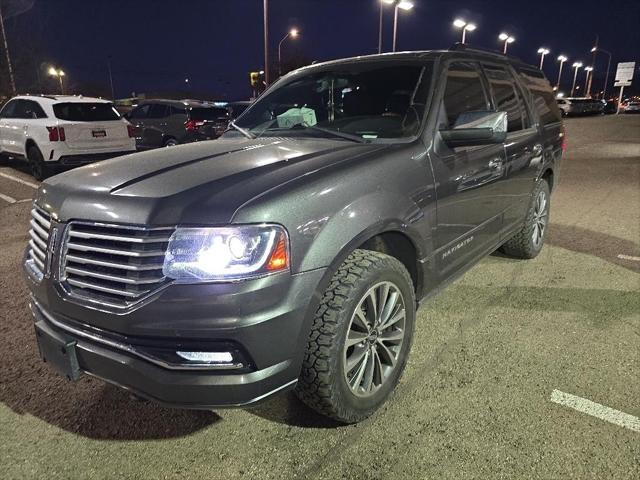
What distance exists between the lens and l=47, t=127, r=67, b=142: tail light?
8.99 metres

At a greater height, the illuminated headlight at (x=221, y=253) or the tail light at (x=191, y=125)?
the illuminated headlight at (x=221, y=253)

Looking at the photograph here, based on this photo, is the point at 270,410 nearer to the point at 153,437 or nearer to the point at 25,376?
the point at 153,437

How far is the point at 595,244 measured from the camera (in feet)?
17.6

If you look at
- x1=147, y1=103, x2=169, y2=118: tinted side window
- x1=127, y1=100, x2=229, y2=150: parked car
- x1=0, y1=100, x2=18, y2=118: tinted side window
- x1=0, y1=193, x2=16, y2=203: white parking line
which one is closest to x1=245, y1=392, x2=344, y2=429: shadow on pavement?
x1=0, y1=193, x2=16, y2=203: white parking line

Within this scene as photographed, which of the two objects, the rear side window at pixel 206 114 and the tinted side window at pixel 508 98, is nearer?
the tinted side window at pixel 508 98

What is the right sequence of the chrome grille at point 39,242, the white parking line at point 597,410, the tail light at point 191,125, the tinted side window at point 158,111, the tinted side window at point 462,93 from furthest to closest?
the tinted side window at point 158,111, the tail light at point 191,125, the tinted side window at point 462,93, the white parking line at point 597,410, the chrome grille at point 39,242

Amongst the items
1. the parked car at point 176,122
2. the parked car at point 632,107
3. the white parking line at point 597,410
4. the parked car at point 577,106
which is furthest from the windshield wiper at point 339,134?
the parked car at point 632,107

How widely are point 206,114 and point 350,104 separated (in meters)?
10.1

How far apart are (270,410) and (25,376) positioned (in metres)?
1.53

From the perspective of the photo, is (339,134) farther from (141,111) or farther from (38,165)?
(141,111)

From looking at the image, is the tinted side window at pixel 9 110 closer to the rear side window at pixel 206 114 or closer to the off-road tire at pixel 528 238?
the rear side window at pixel 206 114

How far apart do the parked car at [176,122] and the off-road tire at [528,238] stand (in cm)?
901

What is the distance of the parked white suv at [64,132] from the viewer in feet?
29.9

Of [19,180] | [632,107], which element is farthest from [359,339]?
[632,107]
